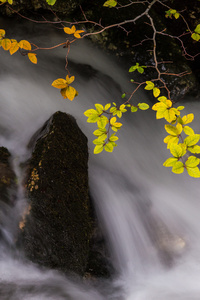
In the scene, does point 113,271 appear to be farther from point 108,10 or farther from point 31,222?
point 108,10

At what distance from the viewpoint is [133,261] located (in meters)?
2.62

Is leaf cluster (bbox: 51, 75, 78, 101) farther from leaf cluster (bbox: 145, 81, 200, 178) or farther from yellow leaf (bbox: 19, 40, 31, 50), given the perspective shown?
leaf cluster (bbox: 145, 81, 200, 178)

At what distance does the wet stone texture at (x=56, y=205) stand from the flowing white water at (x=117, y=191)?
128 mm

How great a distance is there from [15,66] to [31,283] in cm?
266

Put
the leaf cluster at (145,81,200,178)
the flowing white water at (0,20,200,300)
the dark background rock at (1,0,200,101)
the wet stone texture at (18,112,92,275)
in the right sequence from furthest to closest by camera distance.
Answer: the dark background rock at (1,0,200,101) < the flowing white water at (0,20,200,300) < the wet stone texture at (18,112,92,275) < the leaf cluster at (145,81,200,178)

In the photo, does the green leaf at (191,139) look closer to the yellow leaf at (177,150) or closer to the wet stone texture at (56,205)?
the yellow leaf at (177,150)

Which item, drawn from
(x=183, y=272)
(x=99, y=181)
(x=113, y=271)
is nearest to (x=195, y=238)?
(x=183, y=272)

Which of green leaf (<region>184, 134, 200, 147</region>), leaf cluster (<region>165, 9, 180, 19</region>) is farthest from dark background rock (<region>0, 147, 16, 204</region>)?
leaf cluster (<region>165, 9, 180, 19</region>)

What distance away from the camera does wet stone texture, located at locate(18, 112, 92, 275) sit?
193 centimetres

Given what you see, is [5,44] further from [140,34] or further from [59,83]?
[140,34]

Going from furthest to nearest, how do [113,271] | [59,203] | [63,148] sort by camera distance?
[113,271] → [63,148] → [59,203]

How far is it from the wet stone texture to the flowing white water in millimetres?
128

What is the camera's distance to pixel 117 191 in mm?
2939

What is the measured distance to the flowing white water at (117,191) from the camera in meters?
2.11
